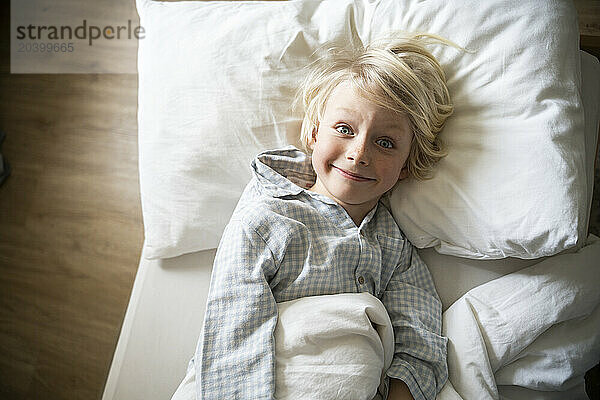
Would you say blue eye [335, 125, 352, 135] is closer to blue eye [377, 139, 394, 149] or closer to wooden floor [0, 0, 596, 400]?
blue eye [377, 139, 394, 149]

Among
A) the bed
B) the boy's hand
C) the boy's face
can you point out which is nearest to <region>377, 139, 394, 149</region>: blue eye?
the boy's face

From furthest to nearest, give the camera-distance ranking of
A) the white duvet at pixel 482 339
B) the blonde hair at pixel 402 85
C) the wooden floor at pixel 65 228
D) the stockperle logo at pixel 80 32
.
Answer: the stockperle logo at pixel 80 32, the wooden floor at pixel 65 228, the blonde hair at pixel 402 85, the white duvet at pixel 482 339

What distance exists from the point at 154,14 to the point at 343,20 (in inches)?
16.3

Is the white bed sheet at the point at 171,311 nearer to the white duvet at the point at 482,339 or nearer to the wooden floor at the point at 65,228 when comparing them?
the white duvet at the point at 482,339

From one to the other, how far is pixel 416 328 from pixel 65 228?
112cm

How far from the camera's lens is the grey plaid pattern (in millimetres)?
927

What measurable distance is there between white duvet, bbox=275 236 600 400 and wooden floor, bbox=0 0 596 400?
0.80 metres

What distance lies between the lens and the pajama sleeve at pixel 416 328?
986 millimetres

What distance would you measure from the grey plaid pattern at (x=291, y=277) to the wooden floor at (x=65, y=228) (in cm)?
69

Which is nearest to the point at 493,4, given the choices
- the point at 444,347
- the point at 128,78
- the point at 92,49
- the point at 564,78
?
the point at 564,78

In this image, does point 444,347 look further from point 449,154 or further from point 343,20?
point 343,20

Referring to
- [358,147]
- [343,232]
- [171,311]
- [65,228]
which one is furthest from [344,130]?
[65,228]

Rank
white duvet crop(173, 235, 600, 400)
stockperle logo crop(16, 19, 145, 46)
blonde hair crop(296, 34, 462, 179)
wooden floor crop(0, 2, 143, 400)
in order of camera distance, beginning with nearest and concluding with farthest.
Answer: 1. white duvet crop(173, 235, 600, 400)
2. blonde hair crop(296, 34, 462, 179)
3. wooden floor crop(0, 2, 143, 400)
4. stockperle logo crop(16, 19, 145, 46)

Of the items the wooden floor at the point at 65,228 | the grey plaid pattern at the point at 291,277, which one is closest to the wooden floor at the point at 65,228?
the wooden floor at the point at 65,228
